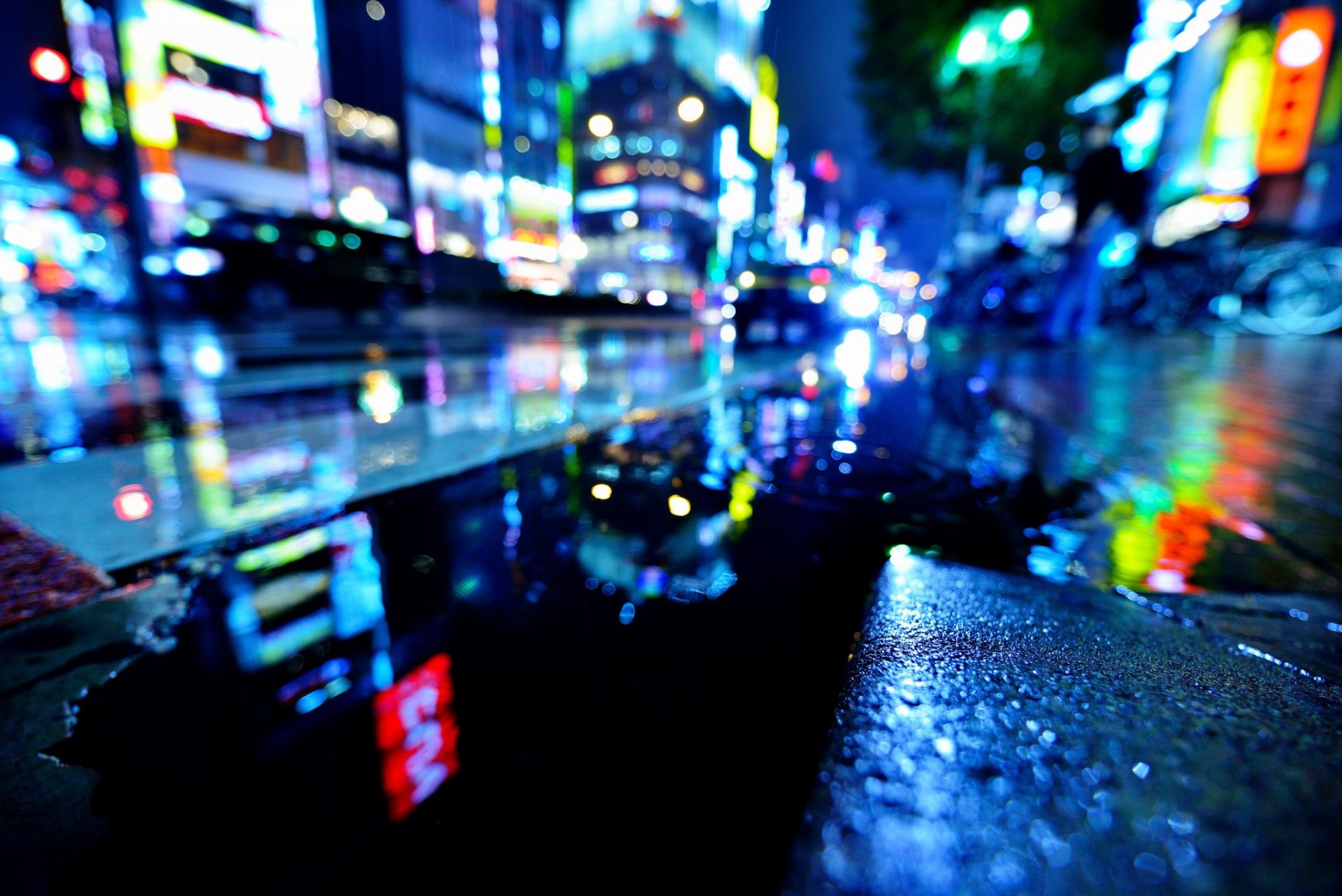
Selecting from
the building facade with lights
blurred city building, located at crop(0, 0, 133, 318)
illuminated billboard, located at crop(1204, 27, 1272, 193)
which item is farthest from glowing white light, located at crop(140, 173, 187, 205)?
the building facade with lights

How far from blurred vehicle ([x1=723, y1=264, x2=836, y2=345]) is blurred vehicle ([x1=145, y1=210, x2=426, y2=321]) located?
24.9ft

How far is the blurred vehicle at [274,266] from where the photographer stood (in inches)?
346

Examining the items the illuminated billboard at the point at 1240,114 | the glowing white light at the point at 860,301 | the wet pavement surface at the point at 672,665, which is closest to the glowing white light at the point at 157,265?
the wet pavement surface at the point at 672,665

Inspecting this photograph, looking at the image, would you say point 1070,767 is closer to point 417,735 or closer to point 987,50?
point 417,735

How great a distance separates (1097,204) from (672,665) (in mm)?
8660

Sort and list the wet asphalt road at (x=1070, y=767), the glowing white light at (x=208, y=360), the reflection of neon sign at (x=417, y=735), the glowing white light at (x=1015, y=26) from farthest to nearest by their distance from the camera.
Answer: the glowing white light at (x=1015, y=26)
the glowing white light at (x=208, y=360)
the reflection of neon sign at (x=417, y=735)
the wet asphalt road at (x=1070, y=767)

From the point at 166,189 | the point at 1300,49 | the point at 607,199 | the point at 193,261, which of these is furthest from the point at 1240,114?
the point at 607,199

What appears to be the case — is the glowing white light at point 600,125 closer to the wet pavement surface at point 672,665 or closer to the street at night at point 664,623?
the street at night at point 664,623

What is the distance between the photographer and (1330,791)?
1.73ft

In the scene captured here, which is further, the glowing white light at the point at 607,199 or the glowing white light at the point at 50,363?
the glowing white light at the point at 607,199

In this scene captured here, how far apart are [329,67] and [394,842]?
97.0 feet

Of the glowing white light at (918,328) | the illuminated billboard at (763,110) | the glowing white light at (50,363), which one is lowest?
the glowing white light at (50,363)

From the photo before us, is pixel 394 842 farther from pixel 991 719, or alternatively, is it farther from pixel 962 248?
pixel 962 248

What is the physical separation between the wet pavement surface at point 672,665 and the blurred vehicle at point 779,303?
20.0ft
